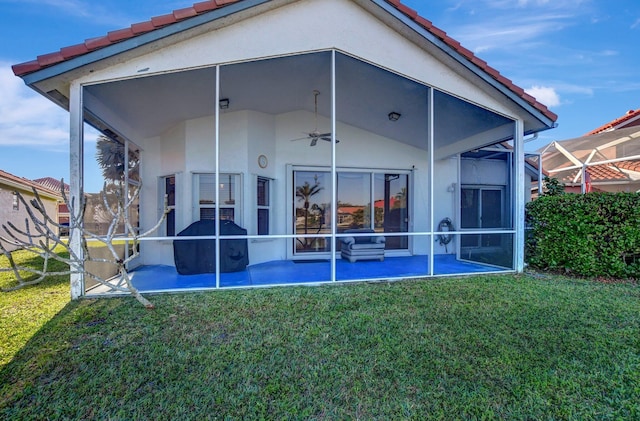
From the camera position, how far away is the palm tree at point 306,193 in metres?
8.20

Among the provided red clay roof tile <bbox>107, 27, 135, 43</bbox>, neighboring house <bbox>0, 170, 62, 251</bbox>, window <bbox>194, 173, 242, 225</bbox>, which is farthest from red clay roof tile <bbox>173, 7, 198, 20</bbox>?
neighboring house <bbox>0, 170, 62, 251</bbox>

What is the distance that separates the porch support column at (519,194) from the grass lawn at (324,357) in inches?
69.3

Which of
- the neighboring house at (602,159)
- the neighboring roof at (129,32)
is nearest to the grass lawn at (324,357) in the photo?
the neighboring roof at (129,32)

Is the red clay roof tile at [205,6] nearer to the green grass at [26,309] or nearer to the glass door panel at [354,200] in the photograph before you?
the green grass at [26,309]

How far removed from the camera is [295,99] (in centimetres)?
725

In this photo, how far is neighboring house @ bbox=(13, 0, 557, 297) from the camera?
A: 462 cm

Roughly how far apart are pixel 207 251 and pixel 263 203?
2031mm

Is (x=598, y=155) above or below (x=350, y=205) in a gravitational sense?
above

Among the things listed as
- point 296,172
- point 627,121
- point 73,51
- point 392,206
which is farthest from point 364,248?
point 627,121

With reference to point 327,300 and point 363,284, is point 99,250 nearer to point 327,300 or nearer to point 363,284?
point 327,300

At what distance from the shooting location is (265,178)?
7688 mm

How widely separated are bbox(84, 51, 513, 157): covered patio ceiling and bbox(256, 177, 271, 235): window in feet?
5.96

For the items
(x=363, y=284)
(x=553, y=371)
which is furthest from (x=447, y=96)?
(x=553, y=371)

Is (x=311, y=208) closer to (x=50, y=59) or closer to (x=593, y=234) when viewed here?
(x=50, y=59)
